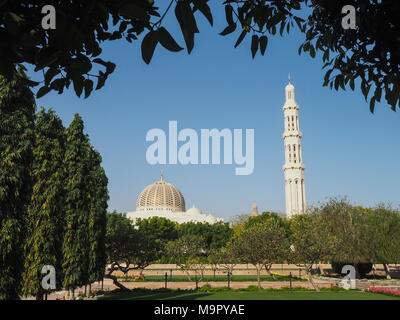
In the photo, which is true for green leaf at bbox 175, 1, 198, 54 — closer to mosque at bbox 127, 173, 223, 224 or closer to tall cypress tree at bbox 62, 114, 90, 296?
tall cypress tree at bbox 62, 114, 90, 296

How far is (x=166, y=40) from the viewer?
161 cm

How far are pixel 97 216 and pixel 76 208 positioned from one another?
4.60ft

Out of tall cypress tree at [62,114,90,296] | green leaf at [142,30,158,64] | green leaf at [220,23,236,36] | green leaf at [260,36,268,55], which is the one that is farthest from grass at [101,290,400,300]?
green leaf at [142,30,158,64]

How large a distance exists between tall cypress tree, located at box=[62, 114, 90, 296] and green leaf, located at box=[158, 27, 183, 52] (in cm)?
1676

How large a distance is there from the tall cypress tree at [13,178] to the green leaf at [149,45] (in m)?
9.75

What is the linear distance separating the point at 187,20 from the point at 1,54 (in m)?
1.00

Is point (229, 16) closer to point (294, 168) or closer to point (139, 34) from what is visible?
point (139, 34)

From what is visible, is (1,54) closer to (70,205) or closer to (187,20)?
(187,20)

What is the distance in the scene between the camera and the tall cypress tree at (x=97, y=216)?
1881 centimetres

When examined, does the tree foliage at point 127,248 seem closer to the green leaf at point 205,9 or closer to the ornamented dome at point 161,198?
the green leaf at point 205,9

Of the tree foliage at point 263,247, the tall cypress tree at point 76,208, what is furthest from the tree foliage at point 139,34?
the tree foliage at point 263,247

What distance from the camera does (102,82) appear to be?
245cm

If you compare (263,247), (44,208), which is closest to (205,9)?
(44,208)

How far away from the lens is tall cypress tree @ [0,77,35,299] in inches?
407
